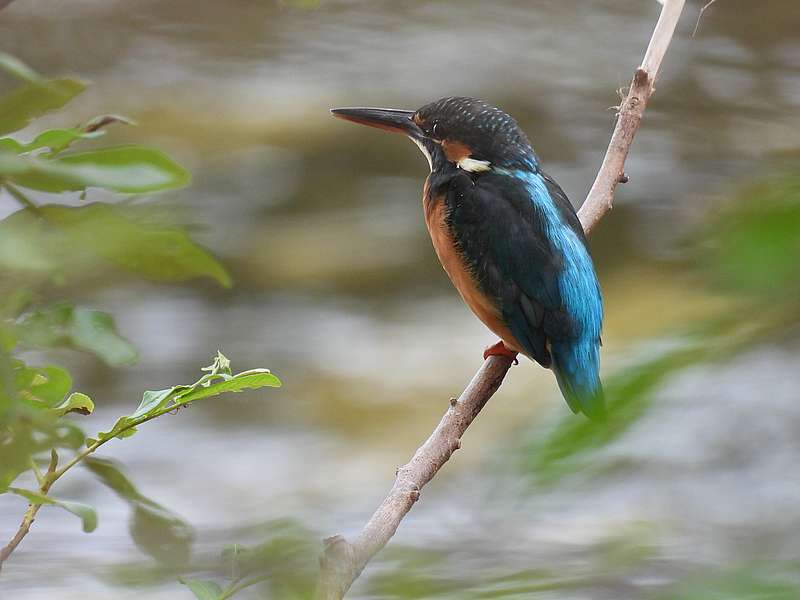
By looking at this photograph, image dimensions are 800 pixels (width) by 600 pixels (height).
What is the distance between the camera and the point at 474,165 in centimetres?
170

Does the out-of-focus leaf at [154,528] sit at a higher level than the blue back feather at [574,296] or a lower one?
higher

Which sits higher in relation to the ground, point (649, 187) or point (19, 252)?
point (19, 252)

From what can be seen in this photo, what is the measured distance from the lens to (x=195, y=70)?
5.07m

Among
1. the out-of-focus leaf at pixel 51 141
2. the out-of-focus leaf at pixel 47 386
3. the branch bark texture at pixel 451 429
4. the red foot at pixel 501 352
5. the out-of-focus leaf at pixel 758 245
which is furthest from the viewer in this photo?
the red foot at pixel 501 352

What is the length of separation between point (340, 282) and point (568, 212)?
2300 mm

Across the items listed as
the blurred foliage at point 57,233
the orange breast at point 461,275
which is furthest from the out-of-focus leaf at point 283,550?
the orange breast at point 461,275

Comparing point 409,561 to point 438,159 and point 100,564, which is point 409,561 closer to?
point 438,159

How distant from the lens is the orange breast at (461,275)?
5.30ft

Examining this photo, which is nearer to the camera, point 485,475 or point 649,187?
point 485,475

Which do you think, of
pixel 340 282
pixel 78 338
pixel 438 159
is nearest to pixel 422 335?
pixel 340 282

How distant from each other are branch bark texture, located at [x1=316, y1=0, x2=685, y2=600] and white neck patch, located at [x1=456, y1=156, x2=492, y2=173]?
0.17 m

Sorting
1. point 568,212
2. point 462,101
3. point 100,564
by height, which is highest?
point 462,101

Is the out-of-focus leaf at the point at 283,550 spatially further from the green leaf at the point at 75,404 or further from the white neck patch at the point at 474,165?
the white neck patch at the point at 474,165

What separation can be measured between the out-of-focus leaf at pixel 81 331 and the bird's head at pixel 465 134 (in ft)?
3.81
